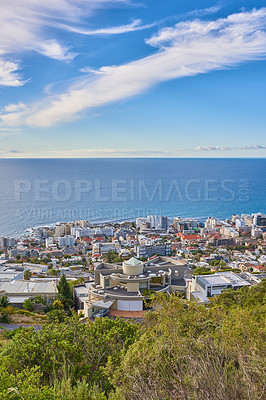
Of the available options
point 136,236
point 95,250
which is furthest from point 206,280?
point 136,236

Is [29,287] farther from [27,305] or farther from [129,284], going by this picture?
[129,284]

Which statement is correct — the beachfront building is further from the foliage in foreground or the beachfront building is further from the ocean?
the ocean

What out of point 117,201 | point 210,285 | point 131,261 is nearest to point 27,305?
point 131,261

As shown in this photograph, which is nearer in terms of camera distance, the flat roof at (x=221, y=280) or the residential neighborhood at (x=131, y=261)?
the residential neighborhood at (x=131, y=261)

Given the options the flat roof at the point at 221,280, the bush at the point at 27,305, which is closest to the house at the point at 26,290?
the bush at the point at 27,305

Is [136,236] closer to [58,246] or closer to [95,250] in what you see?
[95,250]

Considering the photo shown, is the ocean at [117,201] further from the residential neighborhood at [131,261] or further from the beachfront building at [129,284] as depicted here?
the beachfront building at [129,284]
